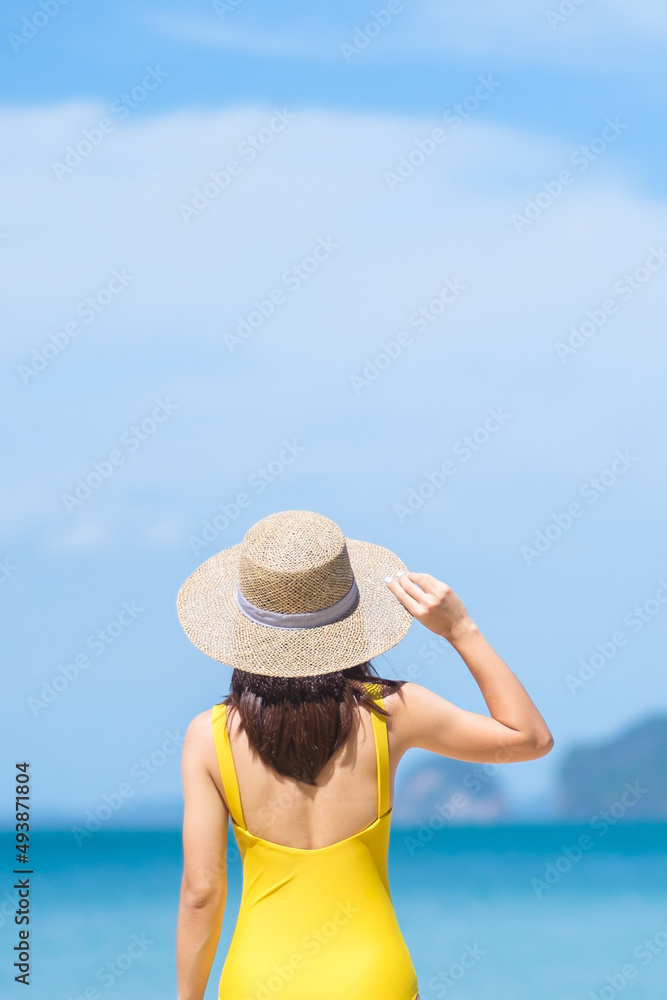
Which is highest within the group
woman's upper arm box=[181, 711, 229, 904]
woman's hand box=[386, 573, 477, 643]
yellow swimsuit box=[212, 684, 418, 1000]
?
woman's hand box=[386, 573, 477, 643]

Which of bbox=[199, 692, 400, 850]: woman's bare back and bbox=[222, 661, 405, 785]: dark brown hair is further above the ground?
bbox=[222, 661, 405, 785]: dark brown hair

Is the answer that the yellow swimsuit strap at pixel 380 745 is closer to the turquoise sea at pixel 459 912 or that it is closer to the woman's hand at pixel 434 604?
the woman's hand at pixel 434 604

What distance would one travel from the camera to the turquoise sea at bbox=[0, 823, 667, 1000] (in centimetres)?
558

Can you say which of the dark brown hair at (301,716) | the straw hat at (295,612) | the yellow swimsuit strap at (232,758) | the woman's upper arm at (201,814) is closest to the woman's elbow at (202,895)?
the woman's upper arm at (201,814)

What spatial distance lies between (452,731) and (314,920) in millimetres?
339

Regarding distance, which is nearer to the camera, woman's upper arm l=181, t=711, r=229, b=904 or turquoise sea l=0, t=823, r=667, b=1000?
woman's upper arm l=181, t=711, r=229, b=904

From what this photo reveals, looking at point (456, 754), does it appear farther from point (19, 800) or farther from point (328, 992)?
point (19, 800)

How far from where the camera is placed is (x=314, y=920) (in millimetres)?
1566

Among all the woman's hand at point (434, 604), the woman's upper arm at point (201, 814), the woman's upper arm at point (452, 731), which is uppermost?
the woman's hand at point (434, 604)

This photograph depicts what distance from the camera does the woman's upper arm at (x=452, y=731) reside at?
1.56m

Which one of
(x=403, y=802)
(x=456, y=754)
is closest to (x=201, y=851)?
(x=456, y=754)

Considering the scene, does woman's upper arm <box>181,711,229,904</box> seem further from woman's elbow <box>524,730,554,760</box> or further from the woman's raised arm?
woman's elbow <box>524,730,554,760</box>

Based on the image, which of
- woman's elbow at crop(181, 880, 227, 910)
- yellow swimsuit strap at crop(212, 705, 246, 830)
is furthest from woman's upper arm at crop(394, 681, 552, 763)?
woman's elbow at crop(181, 880, 227, 910)

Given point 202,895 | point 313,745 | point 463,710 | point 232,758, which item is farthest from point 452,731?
point 202,895
